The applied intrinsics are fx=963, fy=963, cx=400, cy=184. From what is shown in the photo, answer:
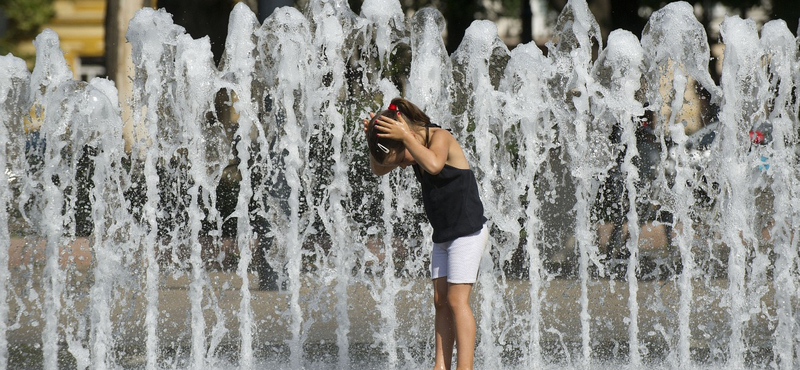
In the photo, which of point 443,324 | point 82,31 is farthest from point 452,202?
point 82,31

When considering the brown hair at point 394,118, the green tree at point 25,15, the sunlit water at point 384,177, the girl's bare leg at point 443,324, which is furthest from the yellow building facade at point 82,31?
the girl's bare leg at point 443,324

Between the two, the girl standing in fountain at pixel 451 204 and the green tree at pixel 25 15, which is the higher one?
the green tree at pixel 25 15

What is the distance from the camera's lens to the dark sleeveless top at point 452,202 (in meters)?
3.88

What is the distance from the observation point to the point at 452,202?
3.89 m

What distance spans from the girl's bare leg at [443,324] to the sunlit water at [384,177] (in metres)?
1.05

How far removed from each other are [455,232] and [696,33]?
2373 millimetres

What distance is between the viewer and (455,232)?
3.88 m

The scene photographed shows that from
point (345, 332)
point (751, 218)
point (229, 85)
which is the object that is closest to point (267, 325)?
point (345, 332)

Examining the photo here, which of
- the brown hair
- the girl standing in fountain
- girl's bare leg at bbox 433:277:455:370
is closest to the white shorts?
the girl standing in fountain

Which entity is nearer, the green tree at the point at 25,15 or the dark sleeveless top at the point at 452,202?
the dark sleeveless top at the point at 452,202

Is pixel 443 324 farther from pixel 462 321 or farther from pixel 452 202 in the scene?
pixel 452 202

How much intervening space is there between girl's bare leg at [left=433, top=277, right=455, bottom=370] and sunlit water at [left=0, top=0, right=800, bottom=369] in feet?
3.44

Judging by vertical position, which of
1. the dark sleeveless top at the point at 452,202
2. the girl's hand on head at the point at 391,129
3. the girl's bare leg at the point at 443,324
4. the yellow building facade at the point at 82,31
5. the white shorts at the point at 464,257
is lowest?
the girl's bare leg at the point at 443,324

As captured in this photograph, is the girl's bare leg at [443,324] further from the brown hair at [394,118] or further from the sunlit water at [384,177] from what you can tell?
the sunlit water at [384,177]
